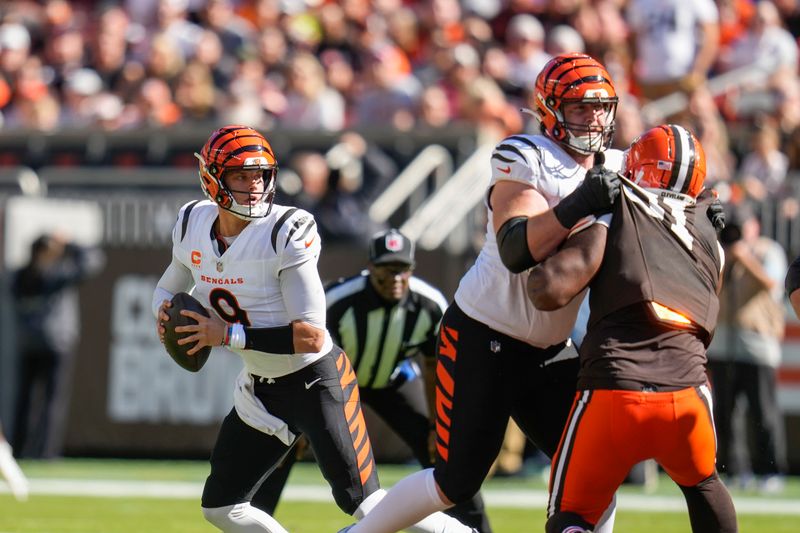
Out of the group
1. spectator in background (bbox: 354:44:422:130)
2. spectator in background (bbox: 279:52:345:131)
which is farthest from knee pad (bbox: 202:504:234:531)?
spectator in background (bbox: 279:52:345:131)

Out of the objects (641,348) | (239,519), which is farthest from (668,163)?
(239,519)

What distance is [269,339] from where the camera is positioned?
17.8ft

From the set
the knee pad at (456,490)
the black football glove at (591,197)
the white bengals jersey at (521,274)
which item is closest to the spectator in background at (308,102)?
the white bengals jersey at (521,274)

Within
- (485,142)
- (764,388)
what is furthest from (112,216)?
(764,388)

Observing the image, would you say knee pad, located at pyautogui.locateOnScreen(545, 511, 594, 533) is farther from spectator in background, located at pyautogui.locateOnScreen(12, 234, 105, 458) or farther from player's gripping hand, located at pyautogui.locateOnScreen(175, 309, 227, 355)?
spectator in background, located at pyautogui.locateOnScreen(12, 234, 105, 458)

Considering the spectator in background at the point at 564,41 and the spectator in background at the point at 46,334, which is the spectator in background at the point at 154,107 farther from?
the spectator in background at the point at 564,41

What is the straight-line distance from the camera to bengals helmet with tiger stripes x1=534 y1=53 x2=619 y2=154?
5129mm

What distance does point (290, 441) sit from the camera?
18.5 ft

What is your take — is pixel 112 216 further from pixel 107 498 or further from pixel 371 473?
pixel 371 473

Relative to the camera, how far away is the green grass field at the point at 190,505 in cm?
830

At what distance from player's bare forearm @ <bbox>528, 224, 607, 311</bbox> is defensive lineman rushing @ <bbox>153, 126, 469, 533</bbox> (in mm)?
1070

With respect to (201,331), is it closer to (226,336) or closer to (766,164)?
(226,336)

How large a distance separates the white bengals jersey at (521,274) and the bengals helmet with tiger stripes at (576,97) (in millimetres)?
65

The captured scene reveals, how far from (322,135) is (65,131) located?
7.98 feet
